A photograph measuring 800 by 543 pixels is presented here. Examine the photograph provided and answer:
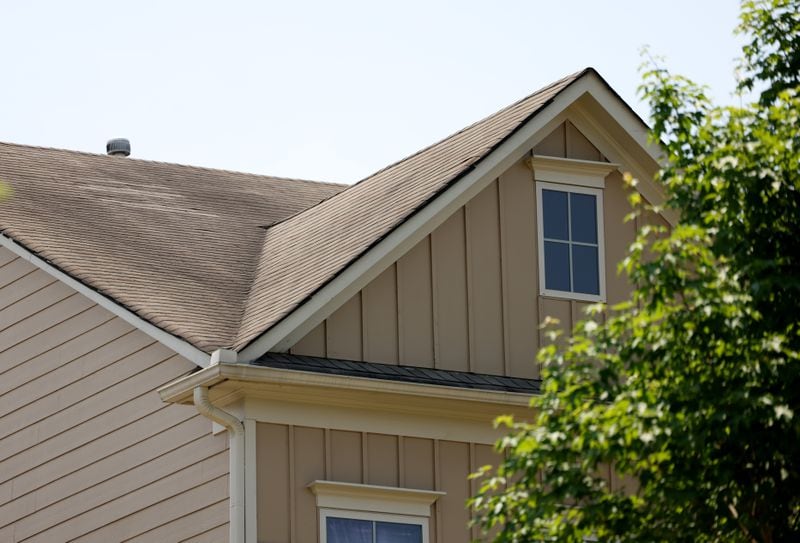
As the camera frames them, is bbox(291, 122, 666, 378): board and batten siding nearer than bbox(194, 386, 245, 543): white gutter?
No

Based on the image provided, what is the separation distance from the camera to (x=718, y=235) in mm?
10523

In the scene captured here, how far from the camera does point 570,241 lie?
17562 millimetres

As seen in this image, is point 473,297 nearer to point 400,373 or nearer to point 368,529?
point 400,373

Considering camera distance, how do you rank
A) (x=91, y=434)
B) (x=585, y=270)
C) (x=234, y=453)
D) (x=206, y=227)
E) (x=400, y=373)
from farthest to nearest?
(x=206, y=227) → (x=585, y=270) → (x=91, y=434) → (x=400, y=373) → (x=234, y=453)

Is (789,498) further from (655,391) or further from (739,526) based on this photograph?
(655,391)

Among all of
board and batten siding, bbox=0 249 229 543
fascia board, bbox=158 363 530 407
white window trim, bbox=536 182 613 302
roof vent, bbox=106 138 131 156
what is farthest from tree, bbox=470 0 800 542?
roof vent, bbox=106 138 131 156

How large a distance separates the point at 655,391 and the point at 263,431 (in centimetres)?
542

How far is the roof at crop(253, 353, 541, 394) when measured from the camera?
15.0m

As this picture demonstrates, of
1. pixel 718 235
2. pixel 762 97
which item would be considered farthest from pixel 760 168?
pixel 762 97

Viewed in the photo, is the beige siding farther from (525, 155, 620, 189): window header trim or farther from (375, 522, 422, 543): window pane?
(525, 155, 620, 189): window header trim

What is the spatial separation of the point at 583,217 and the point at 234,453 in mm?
4960

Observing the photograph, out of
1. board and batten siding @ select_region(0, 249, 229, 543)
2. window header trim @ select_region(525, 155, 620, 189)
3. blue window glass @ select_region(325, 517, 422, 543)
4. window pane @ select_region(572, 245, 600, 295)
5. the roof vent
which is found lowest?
blue window glass @ select_region(325, 517, 422, 543)

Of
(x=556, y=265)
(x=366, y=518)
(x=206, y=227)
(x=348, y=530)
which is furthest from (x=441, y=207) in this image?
(x=206, y=227)

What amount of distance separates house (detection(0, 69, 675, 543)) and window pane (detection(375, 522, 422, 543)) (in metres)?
0.02
